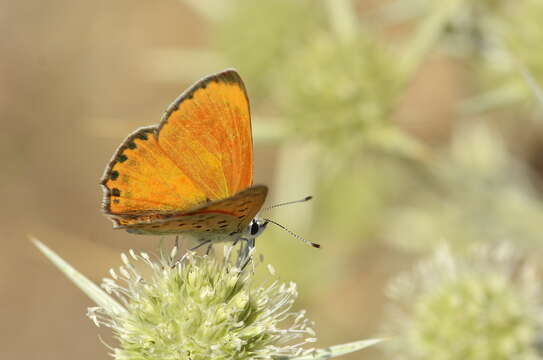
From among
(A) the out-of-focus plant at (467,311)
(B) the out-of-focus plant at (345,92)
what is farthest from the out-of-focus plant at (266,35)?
(A) the out-of-focus plant at (467,311)

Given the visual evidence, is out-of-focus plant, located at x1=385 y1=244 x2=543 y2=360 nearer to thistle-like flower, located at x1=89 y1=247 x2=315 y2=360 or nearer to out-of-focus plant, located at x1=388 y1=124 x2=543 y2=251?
out-of-focus plant, located at x1=388 y1=124 x2=543 y2=251

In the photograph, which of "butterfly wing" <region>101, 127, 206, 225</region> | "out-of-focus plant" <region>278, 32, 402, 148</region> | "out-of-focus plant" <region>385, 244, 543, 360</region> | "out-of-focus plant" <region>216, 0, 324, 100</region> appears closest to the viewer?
"butterfly wing" <region>101, 127, 206, 225</region>

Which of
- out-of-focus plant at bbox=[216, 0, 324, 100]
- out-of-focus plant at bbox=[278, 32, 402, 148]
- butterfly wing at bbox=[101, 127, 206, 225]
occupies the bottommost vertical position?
butterfly wing at bbox=[101, 127, 206, 225]

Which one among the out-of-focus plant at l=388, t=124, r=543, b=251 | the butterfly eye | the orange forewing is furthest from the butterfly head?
the out-of-focus plant at l=388, t=124, r=543, b=251

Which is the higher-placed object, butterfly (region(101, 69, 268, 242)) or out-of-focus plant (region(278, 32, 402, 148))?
out-of-focus plant (region(278, 32, 402, 148))

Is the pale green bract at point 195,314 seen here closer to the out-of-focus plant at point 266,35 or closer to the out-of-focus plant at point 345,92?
the out-of-focus plant at point 345,92

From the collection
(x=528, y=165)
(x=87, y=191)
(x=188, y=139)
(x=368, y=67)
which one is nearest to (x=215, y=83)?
(x=188, y=139)
